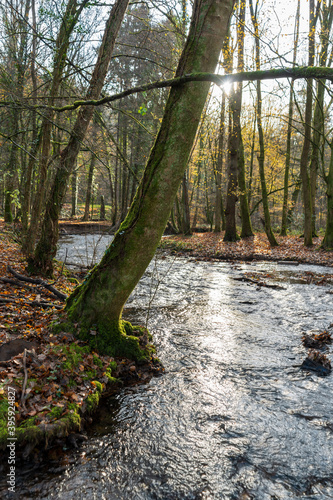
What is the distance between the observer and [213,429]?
11.0ft

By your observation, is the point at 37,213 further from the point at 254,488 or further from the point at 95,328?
the point at 254,488

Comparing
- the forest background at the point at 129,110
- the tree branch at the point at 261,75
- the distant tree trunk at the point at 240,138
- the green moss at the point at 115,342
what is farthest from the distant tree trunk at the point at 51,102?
the distant tree trunk at the point at 240,138

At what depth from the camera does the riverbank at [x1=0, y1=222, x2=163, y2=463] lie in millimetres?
2893

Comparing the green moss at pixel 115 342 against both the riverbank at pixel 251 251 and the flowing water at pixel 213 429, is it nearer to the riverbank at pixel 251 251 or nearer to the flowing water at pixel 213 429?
the flowing water at pixel 213 429

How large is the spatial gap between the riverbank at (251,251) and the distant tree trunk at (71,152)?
6.84 metres

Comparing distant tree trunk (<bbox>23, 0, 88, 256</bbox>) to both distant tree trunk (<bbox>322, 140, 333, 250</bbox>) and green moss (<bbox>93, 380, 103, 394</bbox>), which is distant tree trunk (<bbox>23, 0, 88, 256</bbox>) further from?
distant tree trunk (<bbox>322, 140, 333, 250</bbox>)

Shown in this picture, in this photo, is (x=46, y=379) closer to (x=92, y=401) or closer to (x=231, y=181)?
(x=92, y=401)

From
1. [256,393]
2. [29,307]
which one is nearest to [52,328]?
[29,307]

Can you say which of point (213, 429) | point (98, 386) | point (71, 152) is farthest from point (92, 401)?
point (71, 152)

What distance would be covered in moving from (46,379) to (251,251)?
45.2ft

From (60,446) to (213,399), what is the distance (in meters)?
1.84

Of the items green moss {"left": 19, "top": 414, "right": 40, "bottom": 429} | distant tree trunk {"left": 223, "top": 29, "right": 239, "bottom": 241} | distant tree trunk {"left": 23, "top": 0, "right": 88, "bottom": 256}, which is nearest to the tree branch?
distant tree trunk {"left": 23, "top": 0, "right": 88, "bottom": 256}

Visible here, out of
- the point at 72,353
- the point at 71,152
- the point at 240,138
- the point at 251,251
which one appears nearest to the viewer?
the point at 72,353

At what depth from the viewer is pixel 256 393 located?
13.2 feet
